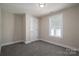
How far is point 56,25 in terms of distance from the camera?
3.61 meters

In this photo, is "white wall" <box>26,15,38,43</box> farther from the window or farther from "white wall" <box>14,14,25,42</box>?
the window

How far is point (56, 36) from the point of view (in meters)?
3.58

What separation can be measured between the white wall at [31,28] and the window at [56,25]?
1248mm

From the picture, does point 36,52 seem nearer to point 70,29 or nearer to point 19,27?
point 70,29

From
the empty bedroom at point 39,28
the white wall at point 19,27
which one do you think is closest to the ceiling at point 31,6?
the empty bedroom at point 39,28

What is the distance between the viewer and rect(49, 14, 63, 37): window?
3.35 m

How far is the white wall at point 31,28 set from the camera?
3.97m

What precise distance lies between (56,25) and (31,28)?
1772 mm

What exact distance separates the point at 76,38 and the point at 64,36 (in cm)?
62

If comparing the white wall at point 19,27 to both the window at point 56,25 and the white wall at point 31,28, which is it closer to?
the white wall at point 31,28

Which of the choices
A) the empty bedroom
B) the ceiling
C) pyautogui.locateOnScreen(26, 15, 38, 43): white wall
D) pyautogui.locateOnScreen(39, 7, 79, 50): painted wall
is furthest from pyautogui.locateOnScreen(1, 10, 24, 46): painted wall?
pyautogui.locateOnScreen(39, 7, 79, 50): painted wall

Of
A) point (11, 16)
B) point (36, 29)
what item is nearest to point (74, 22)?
point (36, 29)

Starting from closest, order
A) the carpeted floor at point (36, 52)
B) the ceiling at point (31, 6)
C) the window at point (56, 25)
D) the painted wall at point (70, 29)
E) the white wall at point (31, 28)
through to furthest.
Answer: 1. the carpeted floor at point (36, 52)
2. the ceiling at point (31, 6)
3. the painted wall at point (70, 29)
4. the window at point (56, 25)
5. the white wall at point (31, 28)

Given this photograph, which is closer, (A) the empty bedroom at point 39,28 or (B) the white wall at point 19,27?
(A) the empty bedroom at point 39,28
